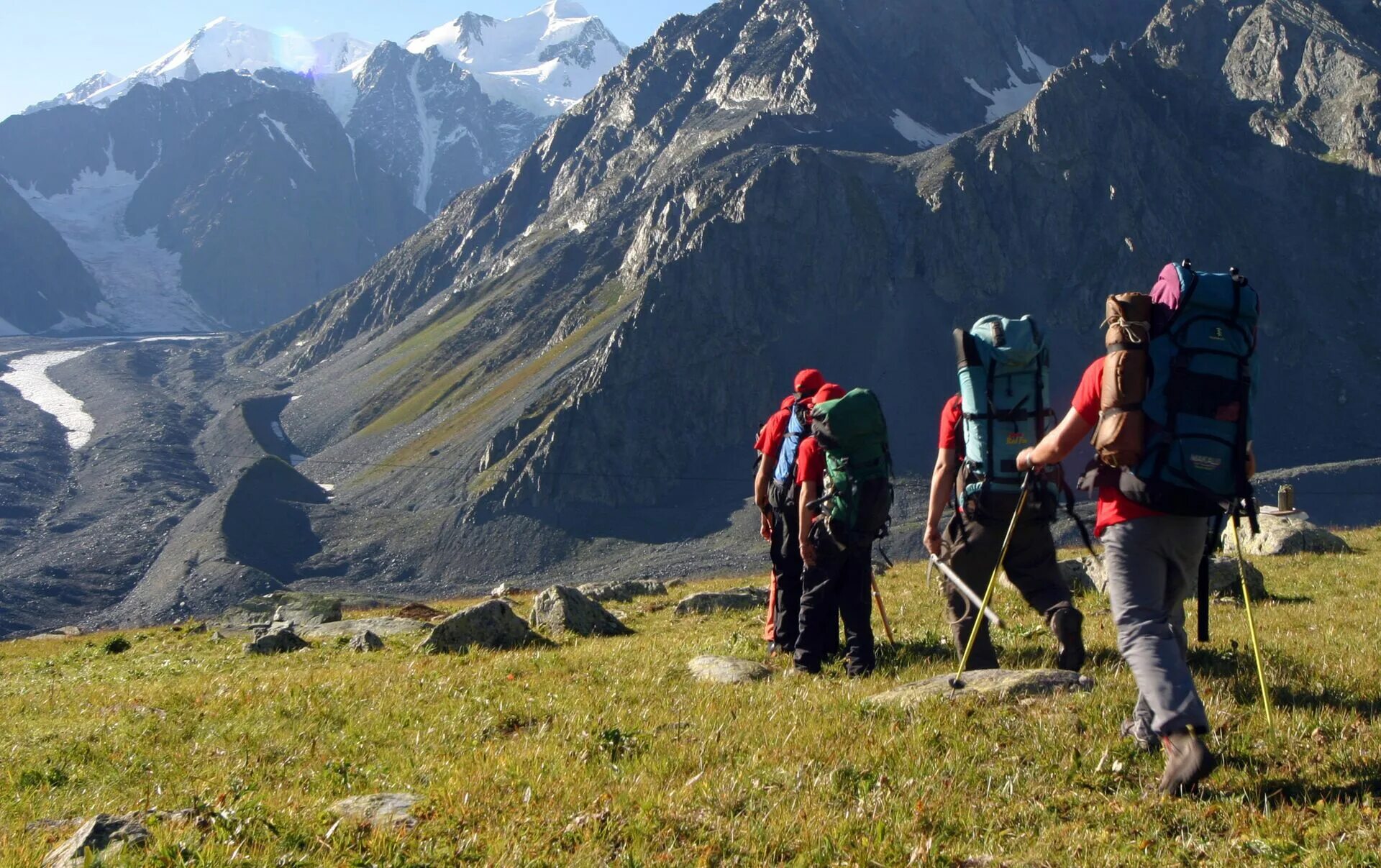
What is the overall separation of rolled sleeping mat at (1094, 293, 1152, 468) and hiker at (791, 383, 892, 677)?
3.82 meters

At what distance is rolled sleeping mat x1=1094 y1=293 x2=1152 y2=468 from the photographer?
612cm

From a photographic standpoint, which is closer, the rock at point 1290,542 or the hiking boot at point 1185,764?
the hiking boot at point 1185,764

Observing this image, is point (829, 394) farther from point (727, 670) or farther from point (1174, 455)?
point (1174, 455)

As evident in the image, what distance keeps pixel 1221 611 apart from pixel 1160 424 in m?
7.54

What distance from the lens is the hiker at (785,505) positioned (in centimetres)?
1176

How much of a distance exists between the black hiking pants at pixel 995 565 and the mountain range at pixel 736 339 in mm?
Answer: 80921

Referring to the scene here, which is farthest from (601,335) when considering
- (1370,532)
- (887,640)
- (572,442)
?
(887,640)

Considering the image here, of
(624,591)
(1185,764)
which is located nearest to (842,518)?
(1185,764)

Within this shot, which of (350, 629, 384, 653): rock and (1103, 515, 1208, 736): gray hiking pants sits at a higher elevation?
(1103, 515, 1208, 736): gray hiking pants

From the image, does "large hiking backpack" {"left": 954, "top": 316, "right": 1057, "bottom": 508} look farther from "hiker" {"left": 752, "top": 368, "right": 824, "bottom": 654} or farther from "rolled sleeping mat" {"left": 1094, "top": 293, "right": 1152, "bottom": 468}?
"rolled sleeping mat" {"left": 1094, "top": 293, "right": 1152, "bottom": 468}

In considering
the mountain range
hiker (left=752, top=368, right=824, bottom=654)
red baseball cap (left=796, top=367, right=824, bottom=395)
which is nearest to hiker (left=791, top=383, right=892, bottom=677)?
hiker (left=752, top=368, right=824, bottom=654)

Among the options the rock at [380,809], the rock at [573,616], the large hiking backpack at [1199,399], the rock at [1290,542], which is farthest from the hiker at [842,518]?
the rock at [1290,542]

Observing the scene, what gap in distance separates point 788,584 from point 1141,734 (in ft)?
19.3

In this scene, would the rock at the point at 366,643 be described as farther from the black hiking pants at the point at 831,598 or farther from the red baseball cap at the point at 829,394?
the red baseball cap at the point at 829,394
